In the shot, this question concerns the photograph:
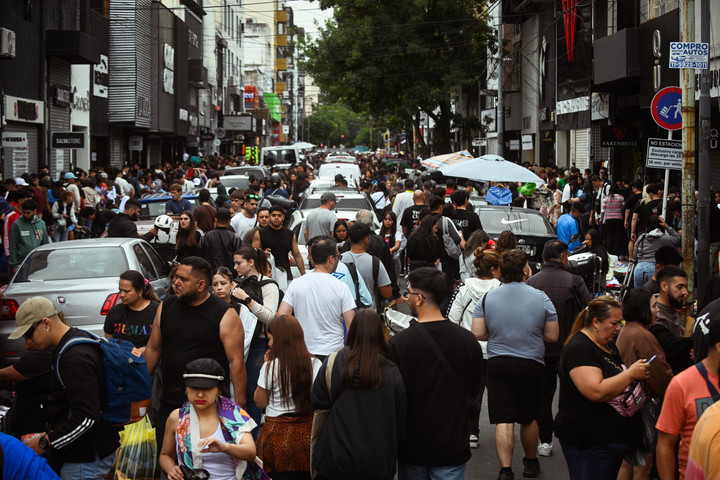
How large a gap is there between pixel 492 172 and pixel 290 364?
43.6 feet

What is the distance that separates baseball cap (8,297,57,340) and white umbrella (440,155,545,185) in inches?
521

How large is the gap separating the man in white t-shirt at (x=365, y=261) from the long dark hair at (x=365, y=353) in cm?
379

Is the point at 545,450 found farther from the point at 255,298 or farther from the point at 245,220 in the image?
the point at 245,220

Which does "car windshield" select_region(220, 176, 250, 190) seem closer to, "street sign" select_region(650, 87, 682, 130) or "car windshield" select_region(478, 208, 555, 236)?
"car windshield" select_region(478, 208, 555, 236)

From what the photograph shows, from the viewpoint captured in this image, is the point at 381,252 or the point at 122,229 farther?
the point at 122,229

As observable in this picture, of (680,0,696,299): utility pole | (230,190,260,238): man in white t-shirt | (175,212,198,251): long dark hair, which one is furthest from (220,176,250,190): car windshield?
(680,0,696,299): utility pole

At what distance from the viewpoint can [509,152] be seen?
48.1m

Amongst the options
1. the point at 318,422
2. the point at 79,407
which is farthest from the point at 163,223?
the point at 318,422

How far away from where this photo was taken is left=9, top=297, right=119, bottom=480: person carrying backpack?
481cm

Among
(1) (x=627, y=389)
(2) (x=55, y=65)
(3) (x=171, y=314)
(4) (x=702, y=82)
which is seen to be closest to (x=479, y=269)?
(1) (x=627, y=389)

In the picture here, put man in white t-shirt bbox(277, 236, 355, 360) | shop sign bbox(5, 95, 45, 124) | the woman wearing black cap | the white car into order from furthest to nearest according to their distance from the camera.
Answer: the white car < shop sign bbox(5, 95, 45, 124) < man in white t-shirt bbox(277, 236, 355, 360) < the woman wearing black cap

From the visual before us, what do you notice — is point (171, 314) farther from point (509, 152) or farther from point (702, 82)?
point (509, 152)

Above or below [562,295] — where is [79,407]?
below

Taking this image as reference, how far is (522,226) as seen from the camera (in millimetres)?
15156
